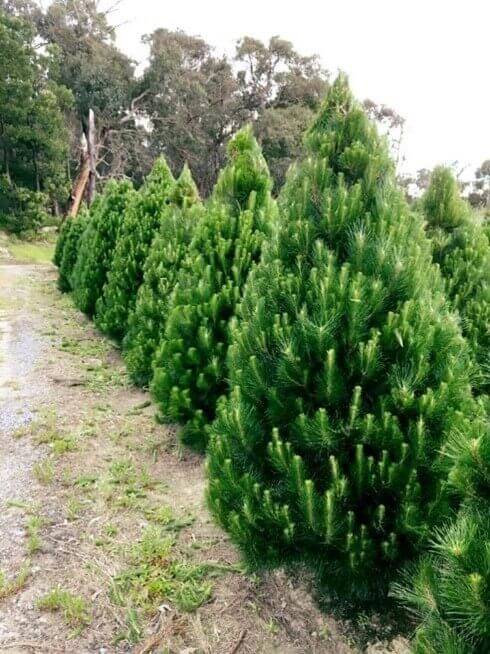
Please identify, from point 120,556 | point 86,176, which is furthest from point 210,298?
point 86,176

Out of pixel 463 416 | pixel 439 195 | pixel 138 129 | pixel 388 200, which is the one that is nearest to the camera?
pixel 463 416

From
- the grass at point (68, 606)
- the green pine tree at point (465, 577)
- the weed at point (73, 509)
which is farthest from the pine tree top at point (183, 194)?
the green pine tree at point (465, 577)

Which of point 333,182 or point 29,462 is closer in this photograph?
point 333,182

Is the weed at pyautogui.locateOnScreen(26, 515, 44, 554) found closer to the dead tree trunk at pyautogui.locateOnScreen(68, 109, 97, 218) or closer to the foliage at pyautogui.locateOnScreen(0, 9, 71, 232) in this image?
the dead tree trunk at pyautogui.locateOnScreen(68, 109, 97, 218)

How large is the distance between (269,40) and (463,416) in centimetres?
3754

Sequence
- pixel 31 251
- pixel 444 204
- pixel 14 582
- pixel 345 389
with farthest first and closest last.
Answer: pixel 31 251 < pixel 444 204 < pixel 14 582 < pixel 345 389

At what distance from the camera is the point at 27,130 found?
26.0 meters

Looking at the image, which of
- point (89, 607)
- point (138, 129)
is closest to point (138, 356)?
point (89, 607)

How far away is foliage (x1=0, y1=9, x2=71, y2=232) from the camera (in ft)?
83.4

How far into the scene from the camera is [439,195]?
5.24m

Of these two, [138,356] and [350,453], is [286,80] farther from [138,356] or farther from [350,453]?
[350,453]

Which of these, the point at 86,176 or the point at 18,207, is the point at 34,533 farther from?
the point at 18,207

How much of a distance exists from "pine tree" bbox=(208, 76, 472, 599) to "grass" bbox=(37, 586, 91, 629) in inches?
42.8

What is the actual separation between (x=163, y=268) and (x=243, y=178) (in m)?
1.63
